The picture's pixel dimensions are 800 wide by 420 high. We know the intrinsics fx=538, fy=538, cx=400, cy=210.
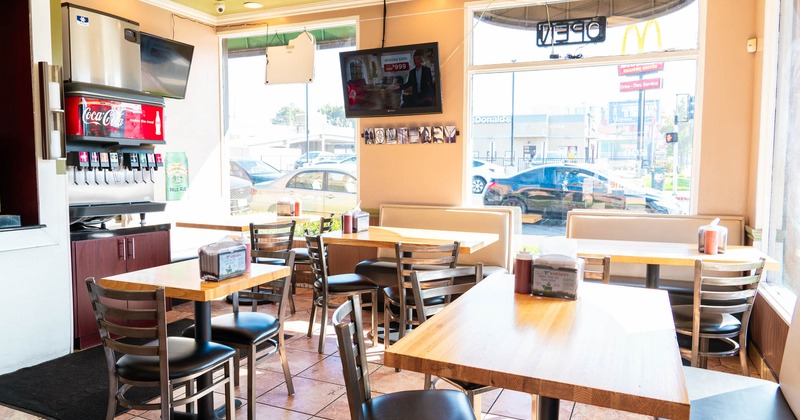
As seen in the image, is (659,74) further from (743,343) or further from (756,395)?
(756,395)

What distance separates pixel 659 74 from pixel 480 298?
3788mm

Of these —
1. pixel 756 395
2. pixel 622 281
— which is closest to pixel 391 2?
pixel 622 281

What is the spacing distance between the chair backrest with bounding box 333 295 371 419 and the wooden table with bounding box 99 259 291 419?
0.86m

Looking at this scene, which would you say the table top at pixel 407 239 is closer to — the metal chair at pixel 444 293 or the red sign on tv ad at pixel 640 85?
the metal chair at pixel 444 293

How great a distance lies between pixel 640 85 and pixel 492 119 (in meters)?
1.45

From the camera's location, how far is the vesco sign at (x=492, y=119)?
18.5ft

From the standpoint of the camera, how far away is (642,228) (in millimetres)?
4914

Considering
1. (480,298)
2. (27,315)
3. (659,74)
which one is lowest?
(27,315)

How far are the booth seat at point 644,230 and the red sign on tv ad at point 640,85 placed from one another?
3.88 feet

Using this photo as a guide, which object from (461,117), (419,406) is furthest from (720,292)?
(461,117)

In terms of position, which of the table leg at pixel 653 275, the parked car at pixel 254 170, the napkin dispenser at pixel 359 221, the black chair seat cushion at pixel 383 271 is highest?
the parked car at pixel 254 170

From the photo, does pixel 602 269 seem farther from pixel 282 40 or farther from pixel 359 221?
pixel 282 40

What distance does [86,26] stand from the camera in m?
4.63

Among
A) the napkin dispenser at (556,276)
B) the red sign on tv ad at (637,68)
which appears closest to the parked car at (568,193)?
the red sign on tv ad at (637,68)
